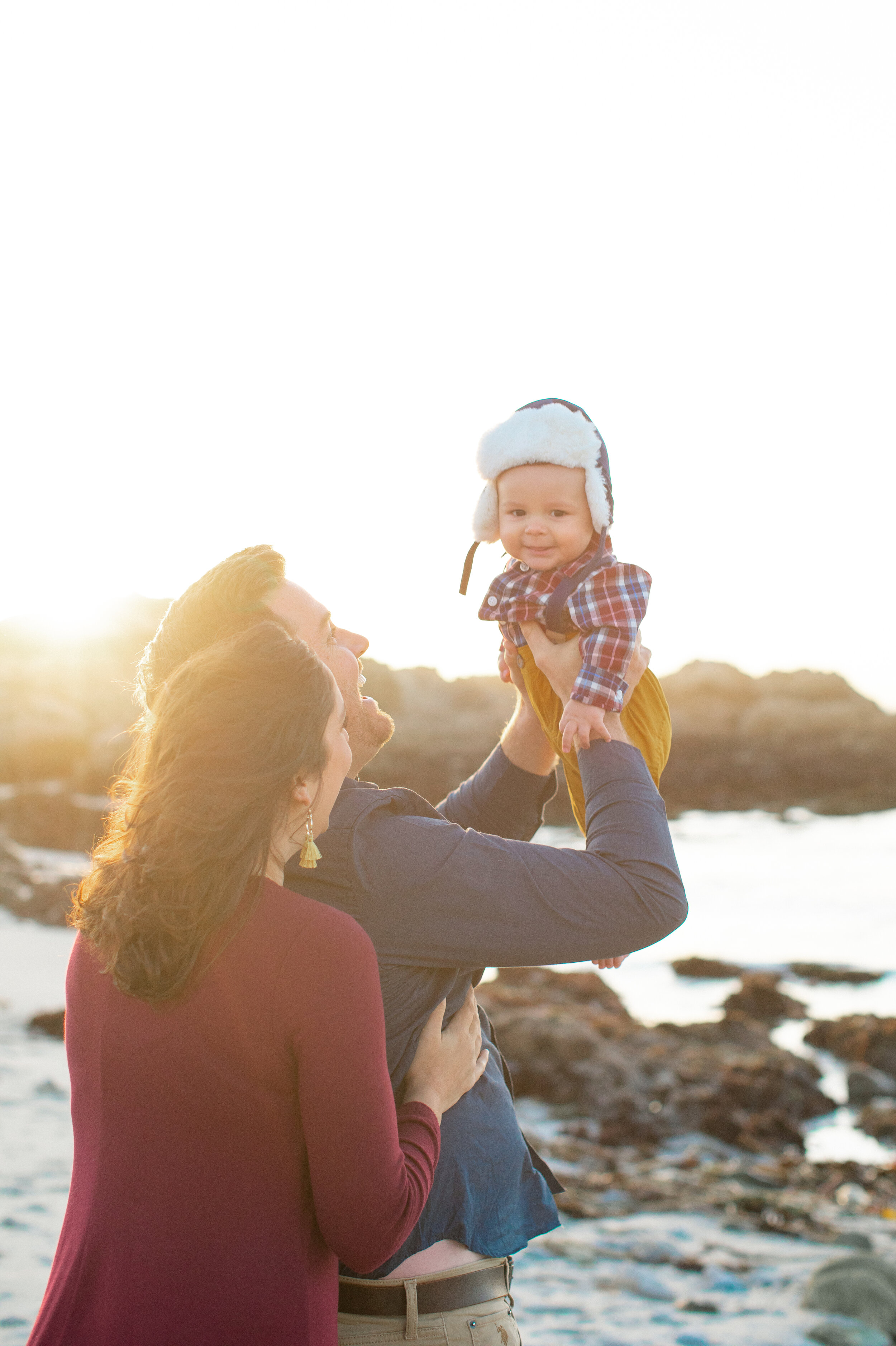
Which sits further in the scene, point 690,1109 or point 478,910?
point 690,1109

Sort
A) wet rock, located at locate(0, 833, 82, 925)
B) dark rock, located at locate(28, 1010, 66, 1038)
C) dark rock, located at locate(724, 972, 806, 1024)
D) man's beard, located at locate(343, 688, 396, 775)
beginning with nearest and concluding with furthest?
1. man's beard, located at locate(343, 688, 396, 775)
2. dark rock, located at locate(28, 1010, 66, 1038)
3. dark rock, located at locate(724, 972, 806, 1024)
4. wet rock, located at locate(0, 833, 82, 925)

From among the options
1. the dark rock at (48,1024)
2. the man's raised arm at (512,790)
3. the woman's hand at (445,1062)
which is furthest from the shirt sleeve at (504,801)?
the dark rock at (48,1024)

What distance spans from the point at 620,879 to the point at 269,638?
0.68 m

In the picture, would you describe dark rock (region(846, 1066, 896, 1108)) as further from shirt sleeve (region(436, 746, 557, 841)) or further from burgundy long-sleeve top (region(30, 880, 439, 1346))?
burgundy long-sleeve top (region(30, 880, 439, 1346))

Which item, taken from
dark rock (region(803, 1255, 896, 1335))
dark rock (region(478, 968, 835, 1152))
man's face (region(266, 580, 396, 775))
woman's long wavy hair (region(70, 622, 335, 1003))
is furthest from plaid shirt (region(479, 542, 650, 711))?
dark rock (region(478, 968, 835, 1152))

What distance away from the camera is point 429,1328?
1759 mm

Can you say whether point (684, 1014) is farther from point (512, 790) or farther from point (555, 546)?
point (512, 790)

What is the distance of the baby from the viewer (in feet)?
8.36

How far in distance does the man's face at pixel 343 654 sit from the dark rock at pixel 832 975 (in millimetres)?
10152

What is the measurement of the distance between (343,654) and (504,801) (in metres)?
0.71

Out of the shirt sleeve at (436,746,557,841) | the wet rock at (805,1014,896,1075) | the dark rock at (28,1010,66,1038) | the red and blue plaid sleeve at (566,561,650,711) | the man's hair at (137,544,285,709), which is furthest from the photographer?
the wet rock at (805,1014,896,1075)

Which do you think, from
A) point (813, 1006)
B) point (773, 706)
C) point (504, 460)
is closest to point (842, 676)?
point (773, 706)

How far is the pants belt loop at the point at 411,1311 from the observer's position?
175cm

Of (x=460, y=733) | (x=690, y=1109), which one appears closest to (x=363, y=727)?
(x=690, y=1109)
